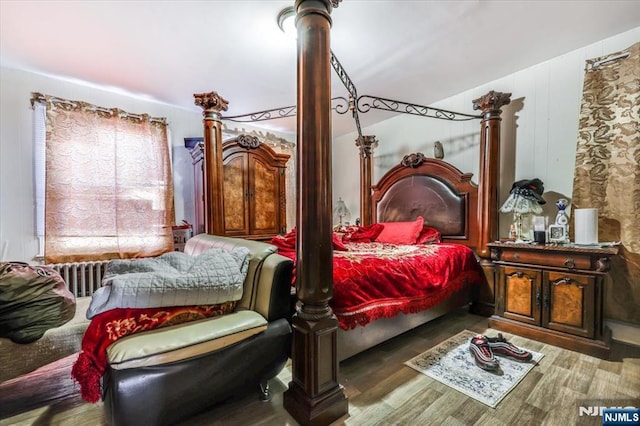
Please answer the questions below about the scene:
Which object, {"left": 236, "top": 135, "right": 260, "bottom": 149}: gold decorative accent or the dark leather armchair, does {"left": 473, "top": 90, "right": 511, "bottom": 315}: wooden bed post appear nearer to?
the dark leather armchair

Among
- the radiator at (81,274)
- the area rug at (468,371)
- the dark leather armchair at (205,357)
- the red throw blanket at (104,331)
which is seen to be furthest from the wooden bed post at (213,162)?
the area rug at (468,371)

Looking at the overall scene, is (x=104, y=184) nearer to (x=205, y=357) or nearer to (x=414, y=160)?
(x=205, y=357)

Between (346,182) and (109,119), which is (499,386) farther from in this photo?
(109,119)

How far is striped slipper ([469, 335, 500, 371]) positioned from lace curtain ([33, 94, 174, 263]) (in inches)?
141

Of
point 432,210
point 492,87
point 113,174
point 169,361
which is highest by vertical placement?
point 492,87

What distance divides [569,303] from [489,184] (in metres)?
1.21

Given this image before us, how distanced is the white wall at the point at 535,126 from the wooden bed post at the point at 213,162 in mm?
2776

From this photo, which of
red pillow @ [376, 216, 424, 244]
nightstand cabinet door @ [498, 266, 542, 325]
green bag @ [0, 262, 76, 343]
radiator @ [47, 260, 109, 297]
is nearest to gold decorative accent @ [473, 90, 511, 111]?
red pillow @ [376, 216, 424, 244]

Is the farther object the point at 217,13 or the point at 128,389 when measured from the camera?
the point at 217,13

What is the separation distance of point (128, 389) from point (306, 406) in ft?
2.61

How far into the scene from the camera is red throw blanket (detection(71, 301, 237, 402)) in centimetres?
113

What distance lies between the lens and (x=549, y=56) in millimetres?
2648

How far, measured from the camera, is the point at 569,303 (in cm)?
212

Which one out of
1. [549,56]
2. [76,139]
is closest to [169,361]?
[76,139]
